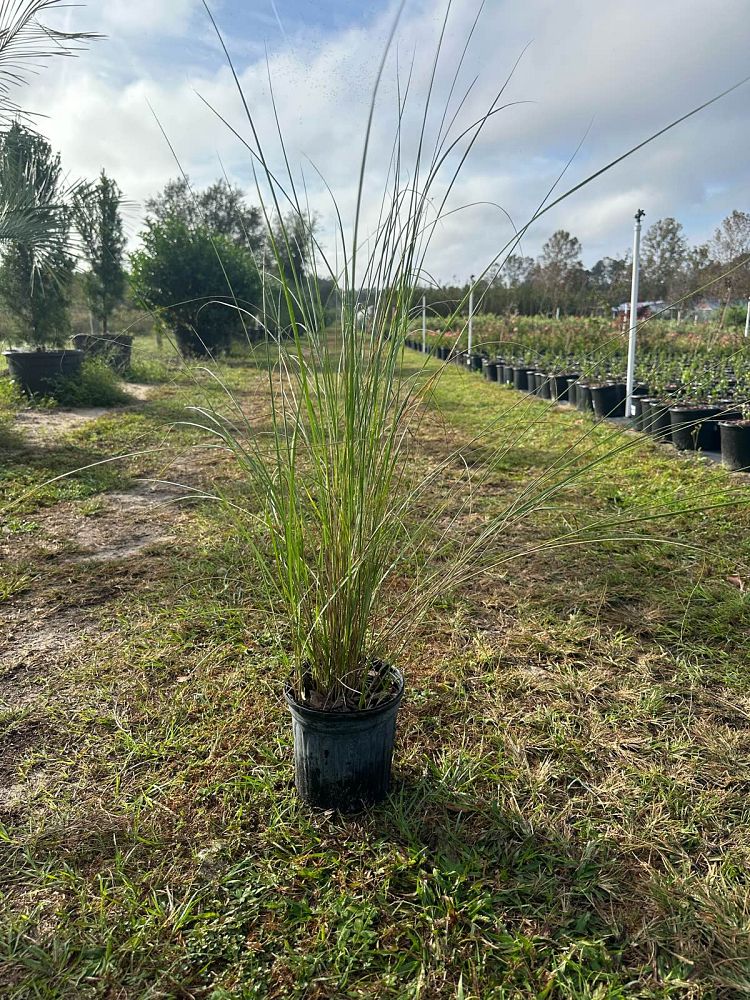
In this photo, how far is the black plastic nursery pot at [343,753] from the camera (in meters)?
1.20

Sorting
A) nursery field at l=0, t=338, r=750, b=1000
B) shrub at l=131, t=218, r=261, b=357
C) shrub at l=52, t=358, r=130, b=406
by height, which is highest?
shrub at l=131, t=218, r=261, b=357

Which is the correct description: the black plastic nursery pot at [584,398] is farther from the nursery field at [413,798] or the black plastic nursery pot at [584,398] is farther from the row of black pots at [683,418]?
the nursery field at [413,798]

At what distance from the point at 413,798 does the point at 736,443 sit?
3.42 metres

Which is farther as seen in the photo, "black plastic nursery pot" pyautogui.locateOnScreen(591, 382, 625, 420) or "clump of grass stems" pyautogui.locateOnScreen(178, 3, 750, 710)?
"black plastic nursery pot" pyautogui.locateOnScreen(591, 382, 625, 420)

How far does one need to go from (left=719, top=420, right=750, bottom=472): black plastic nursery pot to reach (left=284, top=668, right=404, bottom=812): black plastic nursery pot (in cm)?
331

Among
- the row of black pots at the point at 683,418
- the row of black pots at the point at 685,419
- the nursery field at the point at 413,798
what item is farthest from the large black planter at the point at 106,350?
the nursery field at the point at 413,798

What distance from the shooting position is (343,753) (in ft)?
4.03

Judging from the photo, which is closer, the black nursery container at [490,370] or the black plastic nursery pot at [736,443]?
the black plastic nursery pot at [736,443]

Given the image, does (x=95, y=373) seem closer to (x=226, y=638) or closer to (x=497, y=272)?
(x=226, y=638)

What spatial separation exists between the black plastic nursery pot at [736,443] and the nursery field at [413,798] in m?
1.63

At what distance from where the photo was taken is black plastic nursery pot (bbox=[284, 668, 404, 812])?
120cm

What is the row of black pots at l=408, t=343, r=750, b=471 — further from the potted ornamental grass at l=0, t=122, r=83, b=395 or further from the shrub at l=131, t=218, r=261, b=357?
the shrub at l=131, t=218, r=261, b=357

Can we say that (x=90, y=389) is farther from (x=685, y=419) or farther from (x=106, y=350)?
(x=685, y=419)

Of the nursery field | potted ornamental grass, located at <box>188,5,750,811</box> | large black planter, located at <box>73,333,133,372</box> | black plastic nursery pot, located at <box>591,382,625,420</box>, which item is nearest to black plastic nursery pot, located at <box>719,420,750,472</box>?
the nursery field
